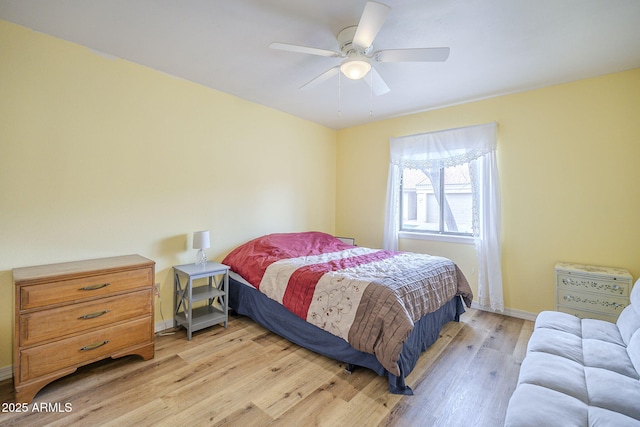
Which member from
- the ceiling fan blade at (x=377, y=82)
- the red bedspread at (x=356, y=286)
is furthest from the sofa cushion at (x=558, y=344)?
the ceiling fan blade at (x=377, y=82)

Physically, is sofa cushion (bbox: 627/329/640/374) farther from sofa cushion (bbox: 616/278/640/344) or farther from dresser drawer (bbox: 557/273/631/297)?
dresser drawer (bbox: 557/273/631/297)

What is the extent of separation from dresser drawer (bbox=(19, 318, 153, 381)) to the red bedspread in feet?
3.48

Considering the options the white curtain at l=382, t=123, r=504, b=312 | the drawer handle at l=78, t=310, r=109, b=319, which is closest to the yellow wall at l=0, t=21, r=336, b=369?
the drawer handle at l=78, t=310, r=109, b=319

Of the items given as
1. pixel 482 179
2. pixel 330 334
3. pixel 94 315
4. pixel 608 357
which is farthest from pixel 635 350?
pixel 94 315

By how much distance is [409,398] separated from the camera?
186 centimetres

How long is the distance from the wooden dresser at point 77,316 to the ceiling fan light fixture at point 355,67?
222 centimetres

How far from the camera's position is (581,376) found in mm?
1377

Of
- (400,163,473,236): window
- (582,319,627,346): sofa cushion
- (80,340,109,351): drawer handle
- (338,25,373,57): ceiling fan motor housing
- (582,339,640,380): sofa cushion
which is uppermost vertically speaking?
(338,25,373,57): ceiling fan motor housing

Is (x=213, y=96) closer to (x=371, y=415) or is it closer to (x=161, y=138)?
(x=161, y=138)

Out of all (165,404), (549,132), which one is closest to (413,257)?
(549,132)

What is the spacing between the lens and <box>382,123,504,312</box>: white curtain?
3.27 meters

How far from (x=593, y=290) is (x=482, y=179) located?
1.50 meters

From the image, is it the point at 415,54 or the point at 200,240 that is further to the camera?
the point at 200,240

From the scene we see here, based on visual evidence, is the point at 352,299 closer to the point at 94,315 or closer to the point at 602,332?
the point at 602,332
